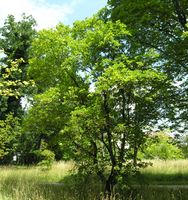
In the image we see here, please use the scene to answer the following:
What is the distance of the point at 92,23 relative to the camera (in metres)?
14.9

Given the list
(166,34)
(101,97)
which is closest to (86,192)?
(101,97)

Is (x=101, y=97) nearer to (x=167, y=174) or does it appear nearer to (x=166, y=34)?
(x=166, y=34)

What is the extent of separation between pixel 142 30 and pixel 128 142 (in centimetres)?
607

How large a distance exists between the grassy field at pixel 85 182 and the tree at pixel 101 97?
1021 mm

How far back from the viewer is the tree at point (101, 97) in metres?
12.2

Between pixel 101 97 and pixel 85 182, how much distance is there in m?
3.40

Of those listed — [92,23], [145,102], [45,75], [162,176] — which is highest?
[92,23]

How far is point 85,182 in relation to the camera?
1372 centimetres

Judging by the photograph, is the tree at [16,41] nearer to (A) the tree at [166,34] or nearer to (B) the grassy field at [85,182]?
(B) the grassy field at [85,182]

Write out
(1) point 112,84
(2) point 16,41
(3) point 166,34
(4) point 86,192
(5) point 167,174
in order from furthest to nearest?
(2) point 16,41
(5) point 167,174
(3) point 166,34
(4) point 86,192
(1) point 112,84

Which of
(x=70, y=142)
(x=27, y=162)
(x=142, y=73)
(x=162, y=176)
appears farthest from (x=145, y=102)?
(x=27, y=162)

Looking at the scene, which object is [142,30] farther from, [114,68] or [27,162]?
[27,162]

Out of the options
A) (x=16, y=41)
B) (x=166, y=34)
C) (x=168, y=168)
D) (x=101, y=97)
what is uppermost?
(x=16, y=41)

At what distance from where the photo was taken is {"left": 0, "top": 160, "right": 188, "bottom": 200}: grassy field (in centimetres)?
1325
